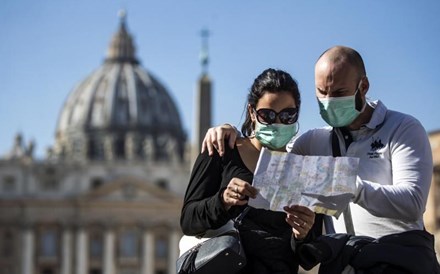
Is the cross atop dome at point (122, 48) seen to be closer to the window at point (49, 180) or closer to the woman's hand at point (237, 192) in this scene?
the window at point (49, 180)

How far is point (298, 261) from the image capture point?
3.52 meters

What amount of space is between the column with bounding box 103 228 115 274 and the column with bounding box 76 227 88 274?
1.08m

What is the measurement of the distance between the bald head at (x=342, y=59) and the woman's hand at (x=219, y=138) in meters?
0.36

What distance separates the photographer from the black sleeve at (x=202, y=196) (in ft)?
11.5

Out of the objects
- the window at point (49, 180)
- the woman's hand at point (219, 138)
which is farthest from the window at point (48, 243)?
the woman's hand at point (219, 138)

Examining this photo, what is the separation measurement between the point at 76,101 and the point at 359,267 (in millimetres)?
76828

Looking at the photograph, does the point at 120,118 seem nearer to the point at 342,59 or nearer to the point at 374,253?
the point at 342,59

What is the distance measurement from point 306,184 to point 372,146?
320 millimetres

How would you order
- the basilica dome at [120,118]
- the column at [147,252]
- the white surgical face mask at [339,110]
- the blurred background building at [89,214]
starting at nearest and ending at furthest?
1. the white surgical face mask at [339,110]
2. the blurred background building at [89,214]
3. the column at [147,252]
4. the basilica dome at [120,118]

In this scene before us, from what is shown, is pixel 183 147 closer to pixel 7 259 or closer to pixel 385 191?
pixel 7 259

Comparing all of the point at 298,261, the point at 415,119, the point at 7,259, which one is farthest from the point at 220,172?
the point at 7,259

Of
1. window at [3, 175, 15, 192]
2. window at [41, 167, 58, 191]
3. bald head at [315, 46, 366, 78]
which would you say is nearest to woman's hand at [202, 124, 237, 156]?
bald head at [315, 46, 366, 78]

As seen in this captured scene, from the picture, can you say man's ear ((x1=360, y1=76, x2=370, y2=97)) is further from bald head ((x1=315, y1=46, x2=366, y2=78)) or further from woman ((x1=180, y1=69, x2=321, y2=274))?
woman ((x1=180, y1=69, x2=321, y2=274))

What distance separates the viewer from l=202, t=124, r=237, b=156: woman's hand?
11.8 feet
